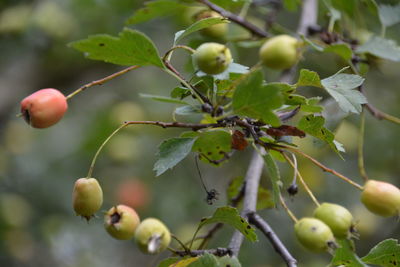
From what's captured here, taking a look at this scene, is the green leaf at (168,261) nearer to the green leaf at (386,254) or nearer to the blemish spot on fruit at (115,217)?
the blemish spot on fruit at (115,217)

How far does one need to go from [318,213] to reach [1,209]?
2.03m

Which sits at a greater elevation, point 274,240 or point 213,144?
point 213,144

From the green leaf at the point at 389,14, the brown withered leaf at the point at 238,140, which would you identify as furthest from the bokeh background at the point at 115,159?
the brown withered leaf at the point at 238,140

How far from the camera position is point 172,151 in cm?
109

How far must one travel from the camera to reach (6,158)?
3.17 m

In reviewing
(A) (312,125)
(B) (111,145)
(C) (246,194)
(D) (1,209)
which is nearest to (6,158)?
(D) (1,209)

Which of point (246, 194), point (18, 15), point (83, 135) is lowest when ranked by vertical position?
point (83, 135)

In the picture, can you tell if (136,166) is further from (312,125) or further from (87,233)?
(312,125)

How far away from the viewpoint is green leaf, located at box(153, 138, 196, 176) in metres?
1.07

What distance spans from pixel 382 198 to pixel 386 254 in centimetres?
12

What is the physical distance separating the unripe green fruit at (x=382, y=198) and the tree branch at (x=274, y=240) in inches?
9.0

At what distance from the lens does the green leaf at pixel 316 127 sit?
42.4 inches

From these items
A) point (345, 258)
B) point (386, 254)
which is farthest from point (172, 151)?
point (386, 254)

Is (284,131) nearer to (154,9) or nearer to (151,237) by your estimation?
(151,237)
